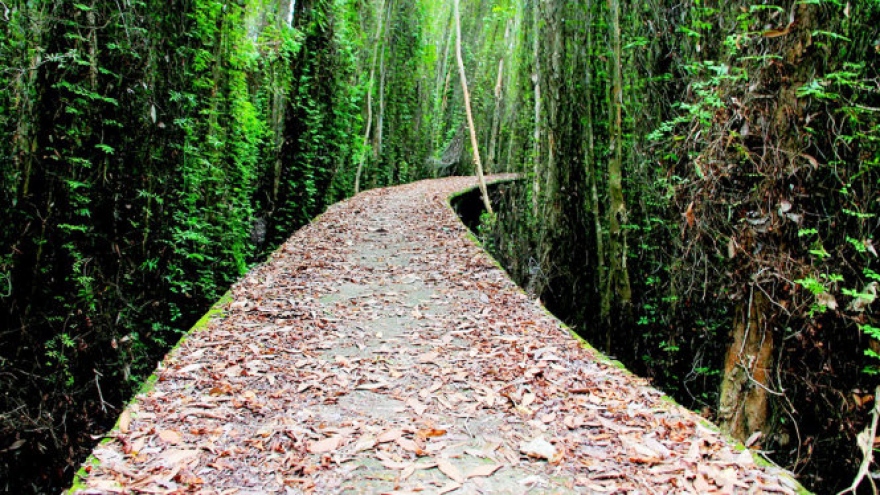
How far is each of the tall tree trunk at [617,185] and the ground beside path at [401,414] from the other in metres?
1.85

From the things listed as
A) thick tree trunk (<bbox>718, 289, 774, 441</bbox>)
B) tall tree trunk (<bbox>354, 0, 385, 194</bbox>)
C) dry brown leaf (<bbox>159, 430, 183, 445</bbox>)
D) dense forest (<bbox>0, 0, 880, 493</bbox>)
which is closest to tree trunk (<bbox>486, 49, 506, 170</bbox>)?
tall tree trunk (<bbox>354, 0, 385, 194</bbox>)

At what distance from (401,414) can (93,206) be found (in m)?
3.99

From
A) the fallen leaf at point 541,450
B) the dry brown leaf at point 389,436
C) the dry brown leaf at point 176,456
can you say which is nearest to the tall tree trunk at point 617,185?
the fallen leaf at point 541,450

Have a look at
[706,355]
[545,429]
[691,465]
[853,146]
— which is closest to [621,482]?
[691,465]

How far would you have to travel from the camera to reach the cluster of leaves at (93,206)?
485 cm

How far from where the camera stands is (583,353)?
15.1ft

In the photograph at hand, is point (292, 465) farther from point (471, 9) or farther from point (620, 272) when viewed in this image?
point (471, 9)

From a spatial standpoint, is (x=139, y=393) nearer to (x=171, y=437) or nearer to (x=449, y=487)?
(x=171, y=437)

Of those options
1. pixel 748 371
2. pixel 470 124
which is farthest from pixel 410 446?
pixel 470 124

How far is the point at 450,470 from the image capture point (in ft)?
9.46

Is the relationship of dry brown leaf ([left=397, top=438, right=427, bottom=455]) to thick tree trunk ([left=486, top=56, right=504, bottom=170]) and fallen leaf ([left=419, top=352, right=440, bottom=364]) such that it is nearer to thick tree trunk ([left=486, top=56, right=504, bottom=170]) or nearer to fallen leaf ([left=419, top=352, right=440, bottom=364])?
fallen leaf ([left=419, top=352, right=440, bottom=364])

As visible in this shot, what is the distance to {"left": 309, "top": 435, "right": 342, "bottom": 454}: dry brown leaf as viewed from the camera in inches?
121

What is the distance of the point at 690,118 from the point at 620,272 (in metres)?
Result: 3.03

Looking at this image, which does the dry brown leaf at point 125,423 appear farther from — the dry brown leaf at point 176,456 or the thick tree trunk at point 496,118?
the thick tree trunk at point 496,118
